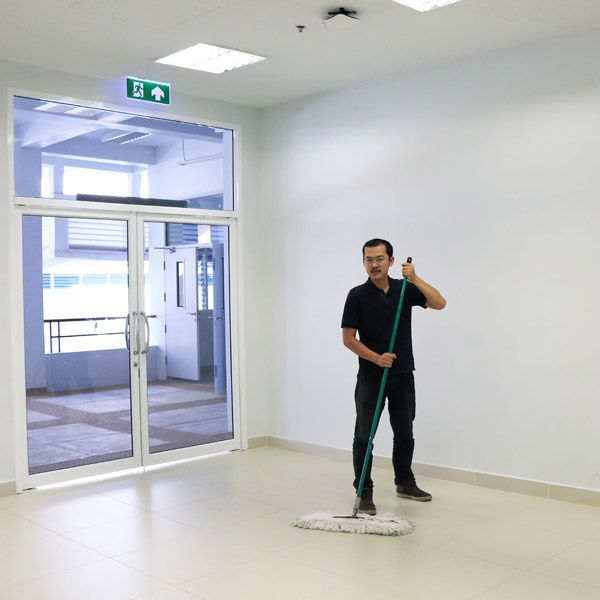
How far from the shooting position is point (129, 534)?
424cm

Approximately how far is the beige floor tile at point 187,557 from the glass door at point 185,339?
6.29 feet

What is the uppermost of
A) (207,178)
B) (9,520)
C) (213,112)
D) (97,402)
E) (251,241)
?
(213,112)

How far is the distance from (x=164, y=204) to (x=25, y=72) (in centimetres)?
136

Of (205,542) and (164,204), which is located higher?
(164,204)

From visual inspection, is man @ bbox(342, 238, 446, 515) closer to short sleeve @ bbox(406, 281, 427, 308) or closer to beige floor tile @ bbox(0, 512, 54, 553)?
short sleeve @ bbox(406, 281, 427, 308)

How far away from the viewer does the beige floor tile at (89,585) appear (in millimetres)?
3389

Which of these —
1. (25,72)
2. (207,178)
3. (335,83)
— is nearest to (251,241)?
(207,178)

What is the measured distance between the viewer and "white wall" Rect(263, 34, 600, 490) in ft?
15.5

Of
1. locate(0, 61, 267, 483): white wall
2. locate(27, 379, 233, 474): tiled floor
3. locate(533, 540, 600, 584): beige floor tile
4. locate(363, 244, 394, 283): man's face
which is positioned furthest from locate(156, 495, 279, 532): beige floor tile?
locate(533, 540, 600, 584): beige floor tile

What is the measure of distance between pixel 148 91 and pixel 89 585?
356 centimetres

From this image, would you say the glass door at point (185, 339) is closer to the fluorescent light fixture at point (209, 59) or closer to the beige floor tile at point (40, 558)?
the fluorescent light fixture at point (209, 59)

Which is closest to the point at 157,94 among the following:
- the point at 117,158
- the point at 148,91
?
the point at 148,91

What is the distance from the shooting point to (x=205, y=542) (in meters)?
4.08

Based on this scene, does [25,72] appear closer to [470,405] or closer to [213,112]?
[213,112]
